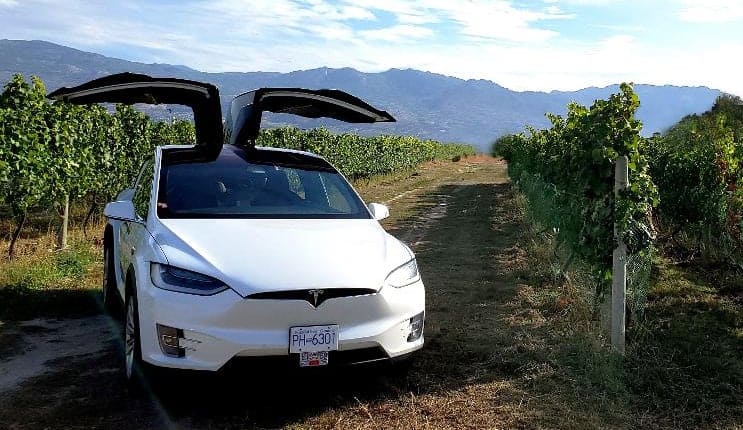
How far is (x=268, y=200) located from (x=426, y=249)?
249 inches

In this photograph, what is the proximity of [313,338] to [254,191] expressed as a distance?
166cm

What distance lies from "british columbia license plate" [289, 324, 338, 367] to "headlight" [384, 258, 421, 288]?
1.70 feet

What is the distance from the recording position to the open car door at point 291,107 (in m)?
6.44

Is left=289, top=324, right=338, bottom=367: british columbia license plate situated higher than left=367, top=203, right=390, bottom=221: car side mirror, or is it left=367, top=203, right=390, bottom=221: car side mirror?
left=367, top=203, right=390, bottom=221: car side mirror

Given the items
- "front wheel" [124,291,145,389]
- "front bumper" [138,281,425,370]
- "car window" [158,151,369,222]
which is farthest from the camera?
"car window" [158,151,369,222]

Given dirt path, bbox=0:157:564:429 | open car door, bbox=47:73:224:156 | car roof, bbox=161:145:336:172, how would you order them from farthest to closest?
open car door, bbox=47:73:224:156 → car roof, bbox=161:145:336:172 → dirt path, bbox=0:157:564:429

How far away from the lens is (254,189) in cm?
482

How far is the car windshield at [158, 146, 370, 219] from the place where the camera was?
4.51 m

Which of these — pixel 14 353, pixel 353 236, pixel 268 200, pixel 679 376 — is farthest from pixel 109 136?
pixel 679 376

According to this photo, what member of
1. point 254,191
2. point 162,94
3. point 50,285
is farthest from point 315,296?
point 50,285

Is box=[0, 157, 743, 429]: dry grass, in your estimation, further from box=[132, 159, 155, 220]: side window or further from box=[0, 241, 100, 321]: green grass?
box=[0, 241, 100, 321]: green grass

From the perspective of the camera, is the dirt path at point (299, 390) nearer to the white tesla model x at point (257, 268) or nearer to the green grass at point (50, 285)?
the white tesla model x at point (257, 268)

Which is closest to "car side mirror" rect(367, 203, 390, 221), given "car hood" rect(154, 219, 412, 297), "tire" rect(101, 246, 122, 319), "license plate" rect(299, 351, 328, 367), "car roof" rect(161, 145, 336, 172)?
"car hood" rect(154, 219, 412, 297)

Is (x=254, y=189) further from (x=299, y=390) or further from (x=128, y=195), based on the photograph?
(x=128, y=195)
